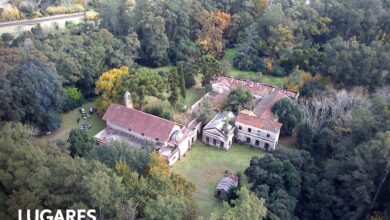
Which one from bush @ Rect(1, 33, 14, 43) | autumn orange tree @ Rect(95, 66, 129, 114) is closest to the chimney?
autumn orange tree @ Rect(95, 66, 129, 114)

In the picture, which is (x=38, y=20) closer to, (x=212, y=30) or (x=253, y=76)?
(x=212, y=30)

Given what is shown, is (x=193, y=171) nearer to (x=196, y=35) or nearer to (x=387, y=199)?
(x=387, y=199)

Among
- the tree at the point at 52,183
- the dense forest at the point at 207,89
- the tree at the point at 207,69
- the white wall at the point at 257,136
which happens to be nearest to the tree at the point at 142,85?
the dense forest at the point at 207,89

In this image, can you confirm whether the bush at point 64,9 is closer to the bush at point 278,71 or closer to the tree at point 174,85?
the tree at point 174,85

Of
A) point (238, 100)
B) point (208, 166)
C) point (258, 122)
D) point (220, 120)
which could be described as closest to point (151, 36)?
point (238, 100)

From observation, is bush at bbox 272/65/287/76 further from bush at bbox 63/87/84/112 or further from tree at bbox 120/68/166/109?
bush at bbox 63/87/84/112

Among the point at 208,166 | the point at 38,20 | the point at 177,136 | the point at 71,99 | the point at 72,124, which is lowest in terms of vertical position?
the point at 208,166
